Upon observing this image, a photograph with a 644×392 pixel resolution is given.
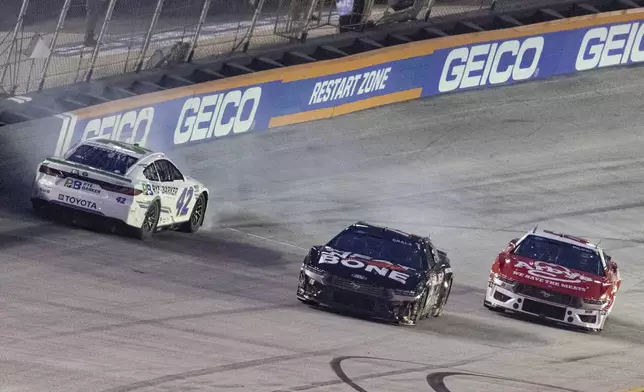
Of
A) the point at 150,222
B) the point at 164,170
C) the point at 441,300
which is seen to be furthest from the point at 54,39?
the point at 441,300

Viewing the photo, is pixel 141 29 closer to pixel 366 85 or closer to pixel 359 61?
pixel 359 61

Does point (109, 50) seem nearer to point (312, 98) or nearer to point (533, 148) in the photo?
point (312, 98)

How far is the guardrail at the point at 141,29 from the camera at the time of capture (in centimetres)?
2480

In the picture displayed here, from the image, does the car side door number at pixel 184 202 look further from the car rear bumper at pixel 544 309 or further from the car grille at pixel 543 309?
the car grille at pixel 543 309

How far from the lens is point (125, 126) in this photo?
2631 cm

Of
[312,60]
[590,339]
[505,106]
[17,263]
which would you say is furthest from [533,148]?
[17,263]

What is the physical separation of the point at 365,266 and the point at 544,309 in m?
3.33

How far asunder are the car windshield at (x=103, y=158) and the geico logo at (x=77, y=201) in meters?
0.66

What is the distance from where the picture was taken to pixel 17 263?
17828 millimetres

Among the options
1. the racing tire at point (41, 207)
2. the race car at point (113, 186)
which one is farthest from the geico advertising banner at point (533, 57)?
the racing tire at point (41, 207)

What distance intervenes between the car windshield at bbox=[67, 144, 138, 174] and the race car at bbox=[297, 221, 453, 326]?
3935mm

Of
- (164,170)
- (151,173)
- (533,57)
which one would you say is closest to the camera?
(151,173)

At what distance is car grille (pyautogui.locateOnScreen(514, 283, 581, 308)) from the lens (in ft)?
66.5

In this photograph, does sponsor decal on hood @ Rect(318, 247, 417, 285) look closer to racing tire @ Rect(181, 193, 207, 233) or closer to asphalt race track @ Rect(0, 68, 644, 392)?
asphalt race track @ Rect(0, 68, 644, 392)
